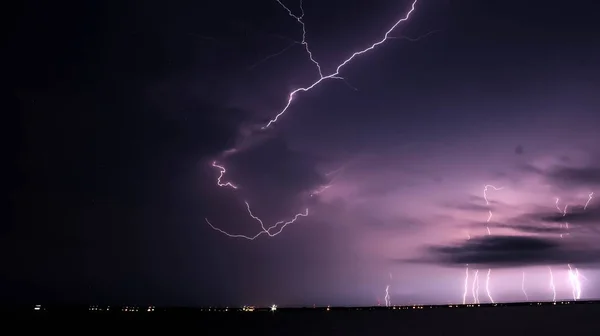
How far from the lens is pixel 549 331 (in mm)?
45344

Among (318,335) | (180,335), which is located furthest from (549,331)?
(180,335)

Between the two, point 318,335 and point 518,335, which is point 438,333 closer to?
point 518,335

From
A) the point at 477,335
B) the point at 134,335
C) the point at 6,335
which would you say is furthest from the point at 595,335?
the point at 6,335

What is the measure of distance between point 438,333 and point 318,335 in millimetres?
10914

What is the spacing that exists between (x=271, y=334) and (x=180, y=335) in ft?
31.0

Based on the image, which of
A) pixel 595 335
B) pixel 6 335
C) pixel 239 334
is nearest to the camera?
pixel 595 335

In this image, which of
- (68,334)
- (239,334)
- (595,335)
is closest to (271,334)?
(239,334)

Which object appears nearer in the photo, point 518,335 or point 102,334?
point 518,335

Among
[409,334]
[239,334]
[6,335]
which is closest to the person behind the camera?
[6,335]

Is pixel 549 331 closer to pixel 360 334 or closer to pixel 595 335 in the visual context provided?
pixel 595 335

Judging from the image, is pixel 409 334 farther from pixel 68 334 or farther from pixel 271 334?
pixel 68 334

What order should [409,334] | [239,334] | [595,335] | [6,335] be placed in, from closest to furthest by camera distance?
[595,335] → [6,335] → [409,334] → [239,334]

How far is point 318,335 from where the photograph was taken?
49.6 m

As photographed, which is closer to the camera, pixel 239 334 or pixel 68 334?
pixel 68 334
